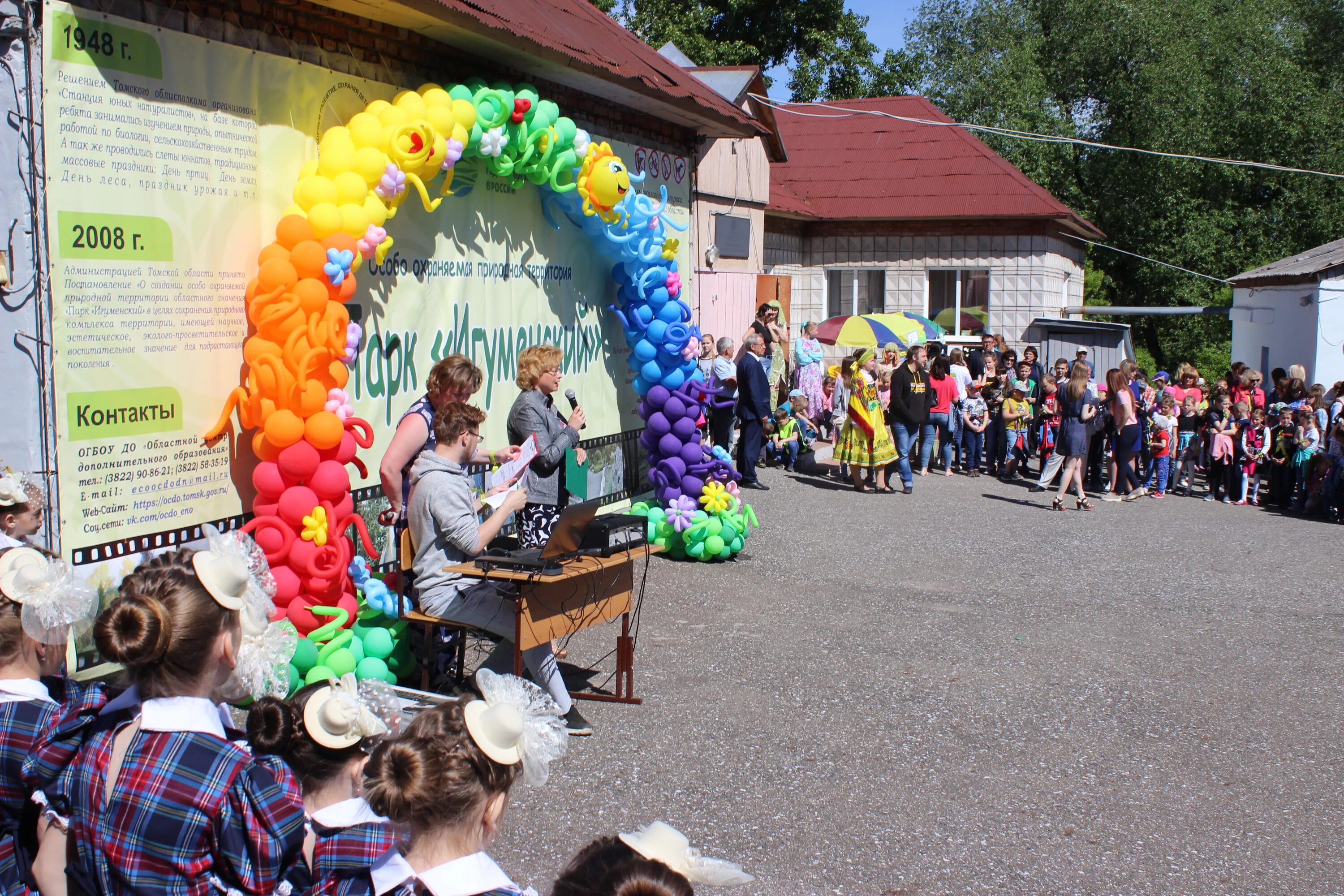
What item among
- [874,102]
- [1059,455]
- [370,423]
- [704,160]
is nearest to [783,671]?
[370,423]

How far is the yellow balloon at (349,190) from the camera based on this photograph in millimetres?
6105

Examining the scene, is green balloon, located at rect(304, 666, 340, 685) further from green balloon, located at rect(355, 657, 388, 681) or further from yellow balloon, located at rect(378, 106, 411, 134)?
yellow balloon, located at rect(378, 106, 411, 134)

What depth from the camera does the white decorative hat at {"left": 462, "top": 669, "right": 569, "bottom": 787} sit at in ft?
7.72

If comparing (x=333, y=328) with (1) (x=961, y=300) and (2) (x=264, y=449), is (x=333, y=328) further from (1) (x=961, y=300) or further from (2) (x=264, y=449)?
(1) (x=961, y=300)

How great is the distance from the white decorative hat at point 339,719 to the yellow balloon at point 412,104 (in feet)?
14.3

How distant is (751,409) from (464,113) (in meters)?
7.40

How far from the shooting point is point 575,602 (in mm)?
5809

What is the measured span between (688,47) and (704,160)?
14.8 m

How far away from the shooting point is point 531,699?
2.53 meters

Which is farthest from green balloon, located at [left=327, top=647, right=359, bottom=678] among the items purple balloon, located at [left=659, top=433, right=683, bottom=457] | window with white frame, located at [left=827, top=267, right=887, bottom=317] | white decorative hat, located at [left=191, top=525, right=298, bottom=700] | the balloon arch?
window with white frame, located at [left=827, top=267, right=887, bottom=317]

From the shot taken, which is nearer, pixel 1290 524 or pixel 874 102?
pixel 1290 524

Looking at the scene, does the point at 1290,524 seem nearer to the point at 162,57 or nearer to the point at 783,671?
the point at 783,671

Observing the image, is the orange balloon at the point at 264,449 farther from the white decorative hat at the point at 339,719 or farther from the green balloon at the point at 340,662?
the white decorative hat at the point at 339,719

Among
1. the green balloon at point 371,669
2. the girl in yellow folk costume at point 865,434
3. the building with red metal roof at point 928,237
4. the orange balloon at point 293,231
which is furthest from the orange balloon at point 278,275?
the building with red metal roof at point 928,237
